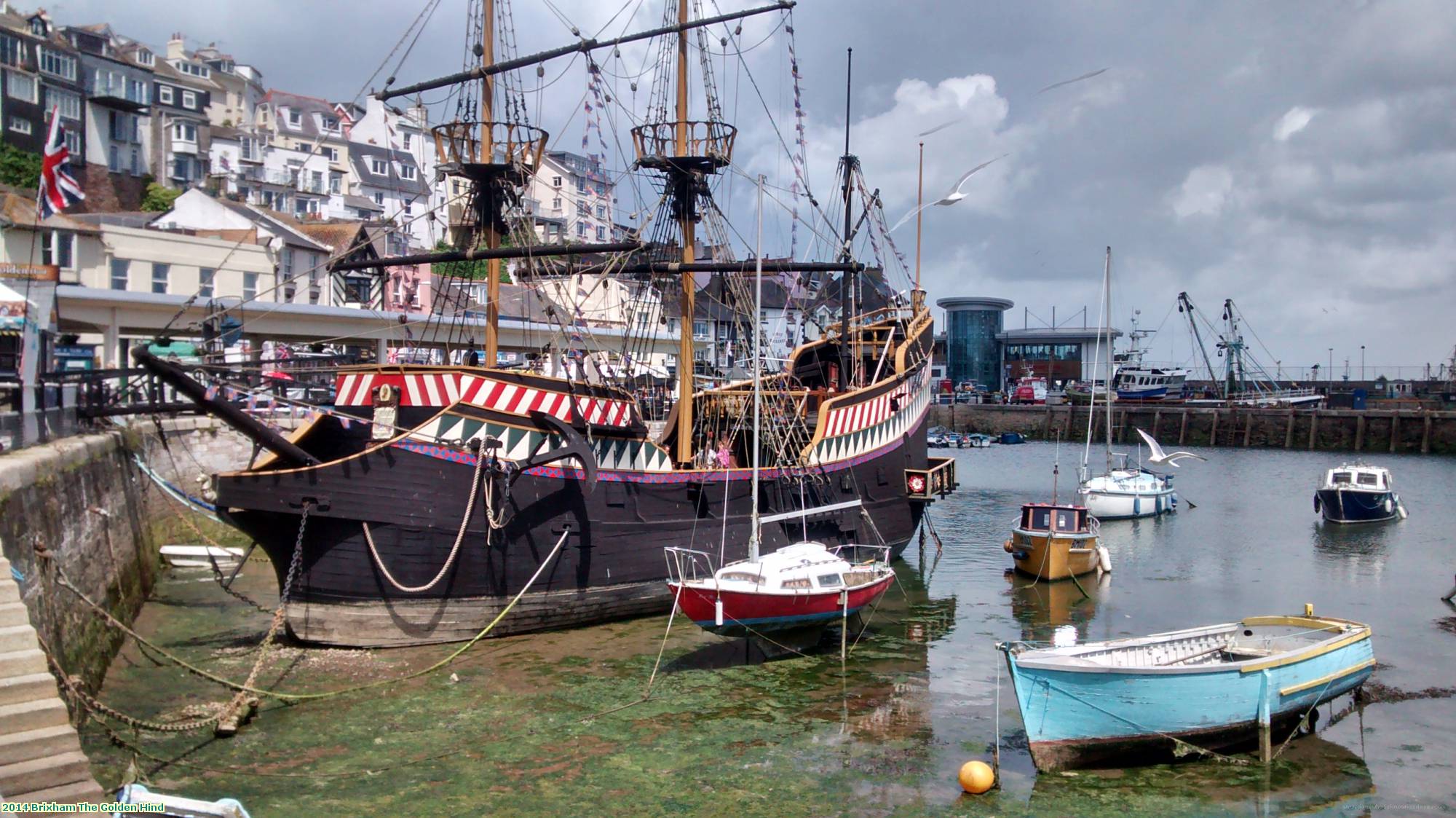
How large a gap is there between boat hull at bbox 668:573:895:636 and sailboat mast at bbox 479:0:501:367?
30.7ft

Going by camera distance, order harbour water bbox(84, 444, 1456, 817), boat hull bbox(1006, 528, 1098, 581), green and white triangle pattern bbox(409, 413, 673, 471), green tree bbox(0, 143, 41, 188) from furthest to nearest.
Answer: green tree bbox(0, 143, 41, 188) → boat hull bbox(1006, 528, 1098, 581) → green and white triangle pattern bbox(409, 413, 673, 471) → harbour water bbox(84, 444, 1456, 817)

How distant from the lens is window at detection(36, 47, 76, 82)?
197ft

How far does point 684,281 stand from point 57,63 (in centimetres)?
5371

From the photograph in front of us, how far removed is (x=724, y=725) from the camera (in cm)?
1576

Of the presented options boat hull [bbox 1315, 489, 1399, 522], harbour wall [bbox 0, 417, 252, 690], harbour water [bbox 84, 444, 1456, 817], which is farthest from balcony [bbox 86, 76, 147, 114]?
boat hull [bbox 1315, 489, 1399, 522]

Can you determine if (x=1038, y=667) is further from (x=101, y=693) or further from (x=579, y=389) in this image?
(x=101, y=693)

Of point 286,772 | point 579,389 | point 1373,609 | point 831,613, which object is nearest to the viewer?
point 286,772

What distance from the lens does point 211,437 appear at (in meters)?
30.7

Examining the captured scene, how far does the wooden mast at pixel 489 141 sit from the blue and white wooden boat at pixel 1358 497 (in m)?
34.1

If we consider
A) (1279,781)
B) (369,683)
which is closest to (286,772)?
(369,683)

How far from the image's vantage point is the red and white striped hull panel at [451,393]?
65.4ft

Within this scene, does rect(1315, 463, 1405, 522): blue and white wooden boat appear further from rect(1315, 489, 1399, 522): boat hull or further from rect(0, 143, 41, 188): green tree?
rect(0, 143, 41, 188): green tree

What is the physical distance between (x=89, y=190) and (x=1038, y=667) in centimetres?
6343

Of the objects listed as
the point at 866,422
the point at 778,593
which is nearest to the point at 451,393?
the point at 778,593
